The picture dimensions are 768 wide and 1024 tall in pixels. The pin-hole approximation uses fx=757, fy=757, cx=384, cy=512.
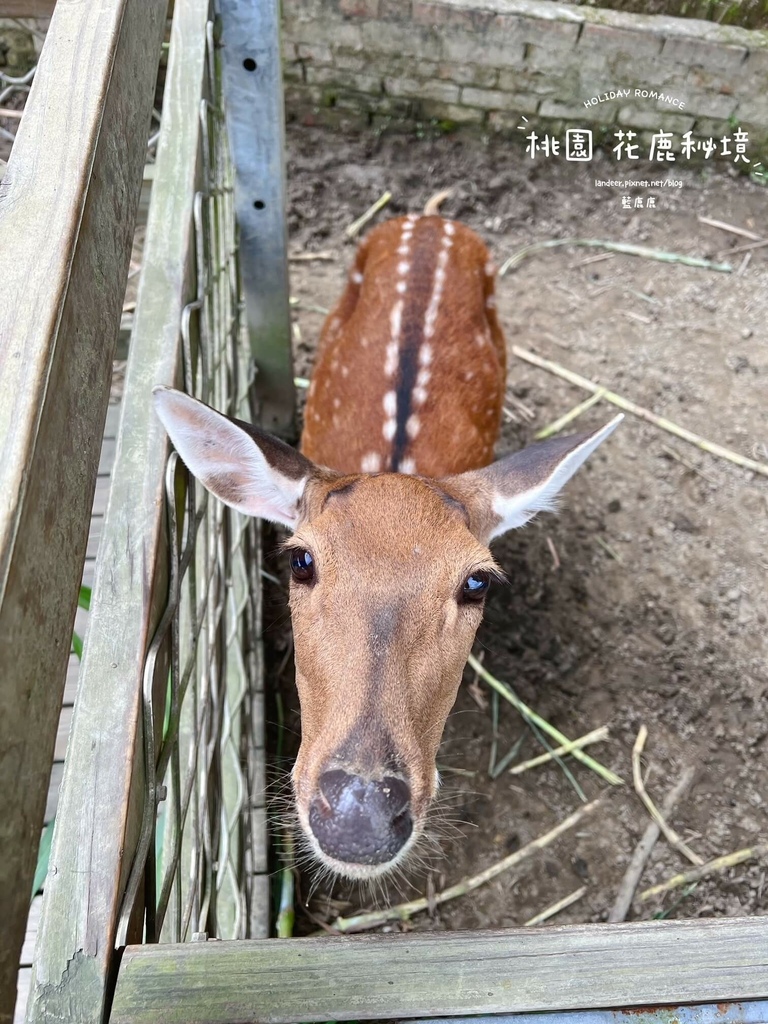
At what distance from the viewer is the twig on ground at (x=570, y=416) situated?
3.59 metres

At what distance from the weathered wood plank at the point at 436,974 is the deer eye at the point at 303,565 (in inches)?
34.7

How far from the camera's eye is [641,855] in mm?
2604

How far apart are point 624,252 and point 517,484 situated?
2979 mm

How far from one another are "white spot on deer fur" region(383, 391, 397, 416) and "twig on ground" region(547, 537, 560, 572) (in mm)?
1082

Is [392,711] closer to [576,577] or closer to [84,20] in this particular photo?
[84,20]

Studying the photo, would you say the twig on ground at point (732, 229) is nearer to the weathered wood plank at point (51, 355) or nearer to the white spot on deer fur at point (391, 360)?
the white spot on deer fur at point (391, 360)

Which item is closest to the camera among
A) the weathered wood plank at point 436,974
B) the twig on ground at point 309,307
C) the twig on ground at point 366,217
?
the weathered wood plank at point 436,974

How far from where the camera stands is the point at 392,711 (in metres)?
1.38

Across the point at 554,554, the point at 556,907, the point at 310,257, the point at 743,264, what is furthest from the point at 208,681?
the point at 743,264

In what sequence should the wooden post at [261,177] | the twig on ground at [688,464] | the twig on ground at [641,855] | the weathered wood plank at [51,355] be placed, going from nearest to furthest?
the weathered wood plank at [51,355] → the wooden post at [261,177] → the twig on ground at [641,855] → the twig on ground at [688,464]

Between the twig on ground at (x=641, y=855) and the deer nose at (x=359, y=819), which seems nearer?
the deer nose at (x=359, y=819)

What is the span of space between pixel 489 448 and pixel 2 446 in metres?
2.41

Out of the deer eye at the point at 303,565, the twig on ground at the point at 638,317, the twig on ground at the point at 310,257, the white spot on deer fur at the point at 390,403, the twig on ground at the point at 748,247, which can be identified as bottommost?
the twig on ground at the point at 638,317

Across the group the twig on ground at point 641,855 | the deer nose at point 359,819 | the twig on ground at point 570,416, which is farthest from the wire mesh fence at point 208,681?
the twig on ground at point 570,416
